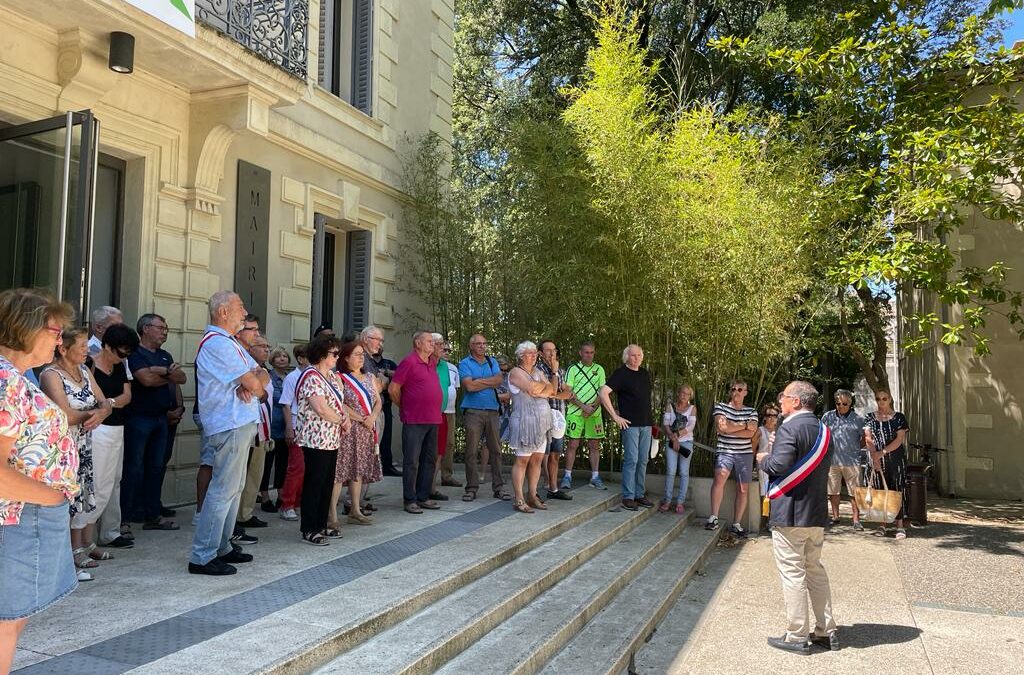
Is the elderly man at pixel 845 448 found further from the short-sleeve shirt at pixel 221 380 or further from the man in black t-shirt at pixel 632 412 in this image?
the short-sleeve shirt at pixel 221 380

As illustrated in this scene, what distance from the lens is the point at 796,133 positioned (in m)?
9.62

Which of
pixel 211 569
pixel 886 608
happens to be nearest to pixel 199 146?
pixel 211 569

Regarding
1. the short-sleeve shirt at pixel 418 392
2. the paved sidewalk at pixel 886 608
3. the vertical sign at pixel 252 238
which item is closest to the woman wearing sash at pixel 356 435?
the short-sleeve shirt at pixel 418 392

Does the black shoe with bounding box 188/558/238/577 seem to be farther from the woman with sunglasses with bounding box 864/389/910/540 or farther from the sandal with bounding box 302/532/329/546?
the woman with sunglasses with bounding box 864/389/910/540

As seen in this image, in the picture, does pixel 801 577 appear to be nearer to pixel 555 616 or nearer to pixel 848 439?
pixel 555 616

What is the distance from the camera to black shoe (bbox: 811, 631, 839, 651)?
15.5 feet

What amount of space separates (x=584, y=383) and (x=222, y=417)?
4481mm

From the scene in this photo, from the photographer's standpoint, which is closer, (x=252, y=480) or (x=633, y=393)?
(x=252, y=480)

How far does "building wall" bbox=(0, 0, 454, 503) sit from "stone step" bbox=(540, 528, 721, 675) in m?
3.99

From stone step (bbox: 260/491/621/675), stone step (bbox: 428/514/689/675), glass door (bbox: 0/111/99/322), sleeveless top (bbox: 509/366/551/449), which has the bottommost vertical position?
stone step (bbox: 428/514/689/675)

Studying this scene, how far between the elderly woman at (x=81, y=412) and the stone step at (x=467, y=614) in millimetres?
1719

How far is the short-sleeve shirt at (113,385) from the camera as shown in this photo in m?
4.76

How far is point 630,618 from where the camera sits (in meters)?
4.94

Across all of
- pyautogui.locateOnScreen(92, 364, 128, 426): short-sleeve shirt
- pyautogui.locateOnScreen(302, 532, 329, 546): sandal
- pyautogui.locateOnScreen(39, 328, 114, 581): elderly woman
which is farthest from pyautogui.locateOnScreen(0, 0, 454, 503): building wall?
pyautogui.locateOnScreen(39, 328, 114, 581): elderly woman
